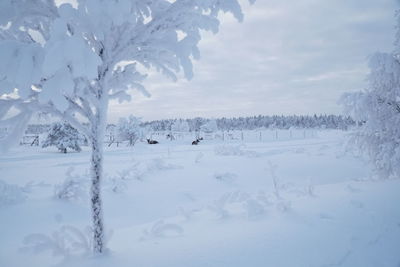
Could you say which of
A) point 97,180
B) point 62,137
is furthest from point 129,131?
point 97,180

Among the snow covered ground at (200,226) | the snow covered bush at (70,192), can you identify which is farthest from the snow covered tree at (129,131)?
the snow covered bush at (70,192)

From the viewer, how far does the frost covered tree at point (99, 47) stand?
2539 millimetres

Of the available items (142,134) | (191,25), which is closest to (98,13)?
(191,25)

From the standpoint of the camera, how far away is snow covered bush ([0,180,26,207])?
8.66 metres

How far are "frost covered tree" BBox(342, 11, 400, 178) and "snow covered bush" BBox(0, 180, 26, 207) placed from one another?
11.4m

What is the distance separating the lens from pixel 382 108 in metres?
9.47

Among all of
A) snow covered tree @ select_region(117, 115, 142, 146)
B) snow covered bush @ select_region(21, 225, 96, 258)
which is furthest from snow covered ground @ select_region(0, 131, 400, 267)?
snow covered tree @ select_region(117, 115, 142, 146)

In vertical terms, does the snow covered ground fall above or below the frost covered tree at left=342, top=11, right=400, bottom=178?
below

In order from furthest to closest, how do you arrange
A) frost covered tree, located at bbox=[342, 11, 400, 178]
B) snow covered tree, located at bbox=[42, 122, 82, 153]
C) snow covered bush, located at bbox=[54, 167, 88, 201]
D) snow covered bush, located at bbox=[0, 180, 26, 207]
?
snow covered tree, located at bbox=[42, 122, 82, 153]
snow covered bush, located at bbox=[54, 167, 88, 201]
frost covered tree, located at bbox=[342, 11, 400, 178]
snow covered bush, located at bbox=[0, 180, 26, 207]

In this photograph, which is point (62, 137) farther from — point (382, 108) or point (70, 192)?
point (382, 108)

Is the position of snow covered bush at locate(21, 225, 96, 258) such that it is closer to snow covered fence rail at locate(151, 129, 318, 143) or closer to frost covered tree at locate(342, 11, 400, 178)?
frost covered tree at locate(342, 11, 400, 178)

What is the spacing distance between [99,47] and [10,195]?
300 inches

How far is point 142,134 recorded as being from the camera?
44.3 m

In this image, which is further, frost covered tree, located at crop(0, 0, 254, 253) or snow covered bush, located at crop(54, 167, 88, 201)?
snow covered bush, located at crop(54, 167, 88, 201)
